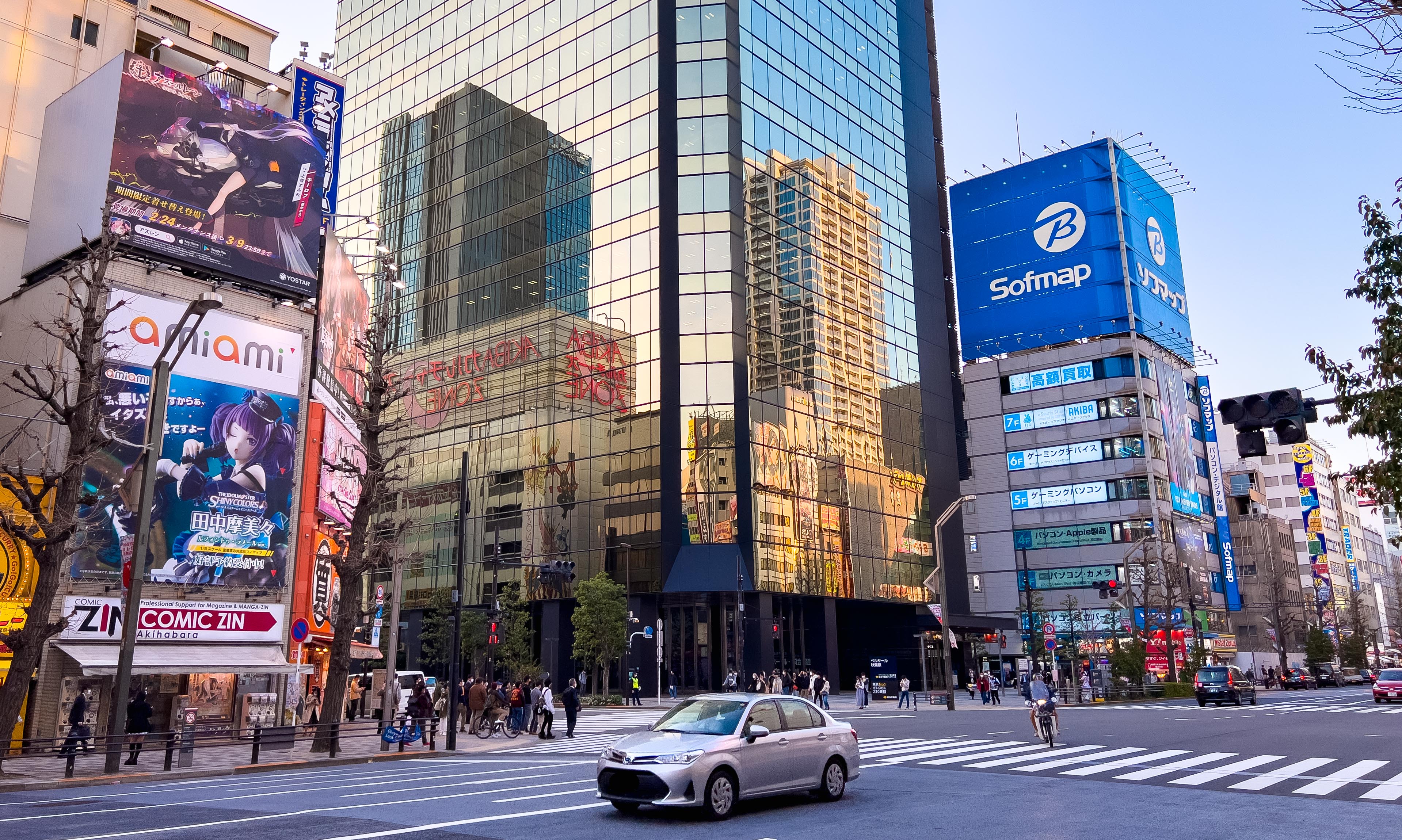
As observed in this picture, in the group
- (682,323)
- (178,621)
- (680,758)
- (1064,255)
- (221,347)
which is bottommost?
(680,758)

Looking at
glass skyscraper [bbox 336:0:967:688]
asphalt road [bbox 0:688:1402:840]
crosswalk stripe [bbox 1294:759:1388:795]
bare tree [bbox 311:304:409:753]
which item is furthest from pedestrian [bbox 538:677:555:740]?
glass skyscraper [bbox 336:0:967:688]

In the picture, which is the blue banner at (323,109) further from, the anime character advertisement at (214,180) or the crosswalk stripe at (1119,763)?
the crosswalk stripe at (1119,763)

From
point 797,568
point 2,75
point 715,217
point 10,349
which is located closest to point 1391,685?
point 797,568

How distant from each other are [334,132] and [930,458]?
46194 mm

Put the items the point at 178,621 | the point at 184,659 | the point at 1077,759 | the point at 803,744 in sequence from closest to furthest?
the point at 803,744, the point at 1077,759, the point at 184,659, the point at 178,621

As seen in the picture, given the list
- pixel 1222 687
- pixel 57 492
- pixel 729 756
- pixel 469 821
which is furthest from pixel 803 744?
pixel 1222 687

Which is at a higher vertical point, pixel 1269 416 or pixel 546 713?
pixel 1269 416

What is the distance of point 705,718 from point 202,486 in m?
24.7

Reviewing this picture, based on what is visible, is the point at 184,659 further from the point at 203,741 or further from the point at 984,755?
the point at 984,755

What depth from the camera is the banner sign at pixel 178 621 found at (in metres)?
27.6

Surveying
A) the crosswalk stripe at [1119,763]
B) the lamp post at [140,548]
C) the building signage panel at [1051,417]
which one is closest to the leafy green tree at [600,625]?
the lamp post at [140,548]

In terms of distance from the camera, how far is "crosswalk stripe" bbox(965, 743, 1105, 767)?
17609 mm

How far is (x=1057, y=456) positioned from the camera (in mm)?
87438

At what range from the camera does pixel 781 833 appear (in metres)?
9.90
